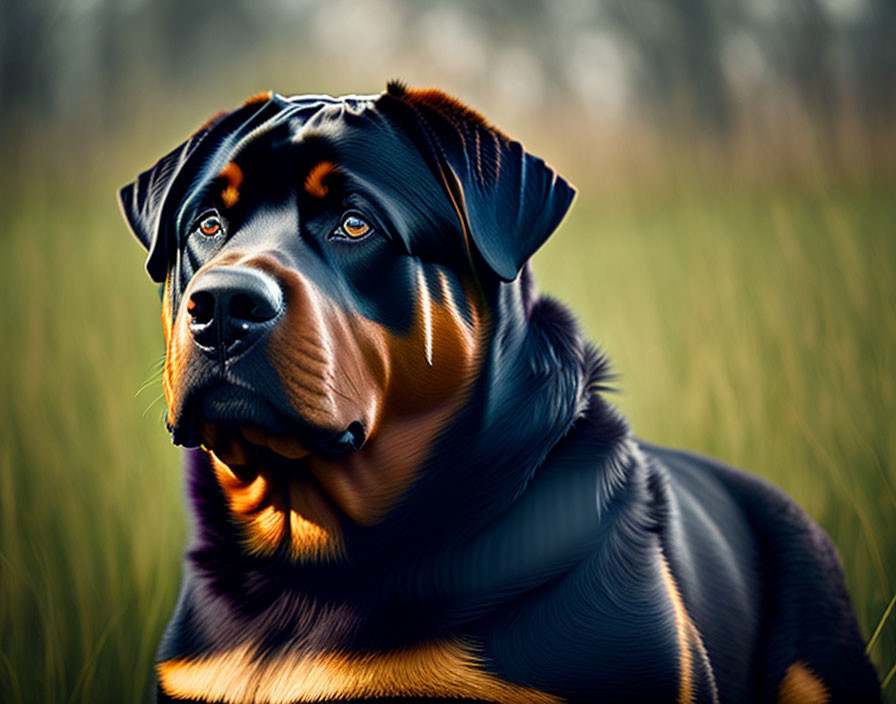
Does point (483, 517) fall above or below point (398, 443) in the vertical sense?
below

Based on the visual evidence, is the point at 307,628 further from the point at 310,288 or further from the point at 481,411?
the point at 310,288

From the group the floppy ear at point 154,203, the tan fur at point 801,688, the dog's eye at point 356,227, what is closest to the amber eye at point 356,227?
the dog's eye at point 356,227

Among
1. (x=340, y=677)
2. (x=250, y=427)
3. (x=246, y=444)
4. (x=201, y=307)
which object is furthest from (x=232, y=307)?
(x=340, y=677)

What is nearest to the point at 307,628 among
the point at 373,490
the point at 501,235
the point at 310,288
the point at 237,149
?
the point at 373,490

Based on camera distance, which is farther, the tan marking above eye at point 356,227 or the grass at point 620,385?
the grass at point 620,385

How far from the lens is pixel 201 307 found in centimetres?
169

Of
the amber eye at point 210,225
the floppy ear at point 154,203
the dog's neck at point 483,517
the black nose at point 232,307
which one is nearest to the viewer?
the black nose at point 232,307

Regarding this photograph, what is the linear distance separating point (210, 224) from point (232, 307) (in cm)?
52

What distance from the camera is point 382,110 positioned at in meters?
2.14

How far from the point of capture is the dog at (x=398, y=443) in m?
1.82

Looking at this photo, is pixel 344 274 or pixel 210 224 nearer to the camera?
pixel 344 274

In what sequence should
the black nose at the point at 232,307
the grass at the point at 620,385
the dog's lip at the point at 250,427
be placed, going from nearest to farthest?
the black nose at the point at 232,307, the dog's lip at the point at 250,427, the grass at the point at 620,385

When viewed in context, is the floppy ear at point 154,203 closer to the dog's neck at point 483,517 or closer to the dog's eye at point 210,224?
the dog's eye at point 210,224

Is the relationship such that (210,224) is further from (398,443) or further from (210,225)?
(398,443)
